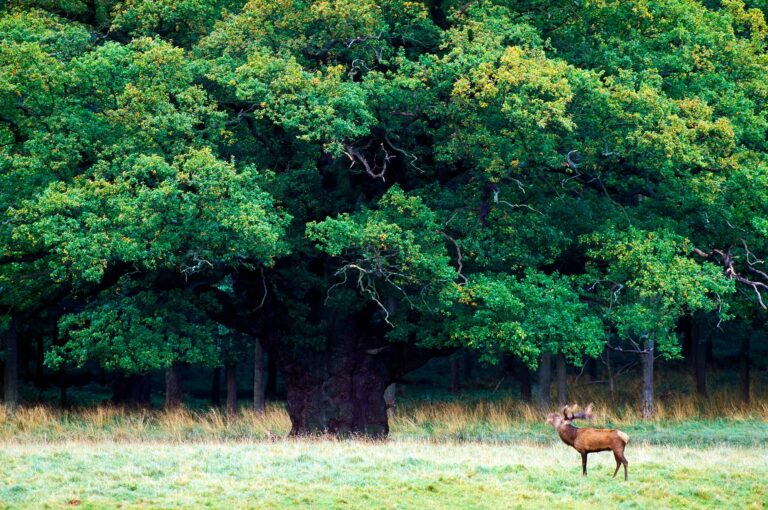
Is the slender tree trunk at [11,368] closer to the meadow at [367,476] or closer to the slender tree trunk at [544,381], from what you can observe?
the meadow at [367,476]

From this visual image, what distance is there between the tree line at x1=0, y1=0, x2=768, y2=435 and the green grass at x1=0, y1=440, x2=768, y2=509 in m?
3.64

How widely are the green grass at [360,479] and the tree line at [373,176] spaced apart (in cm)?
364

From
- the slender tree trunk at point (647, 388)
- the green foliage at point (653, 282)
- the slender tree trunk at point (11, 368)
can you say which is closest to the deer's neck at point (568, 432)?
the green foliage at point (653, 282)

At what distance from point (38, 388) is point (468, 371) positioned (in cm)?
2002

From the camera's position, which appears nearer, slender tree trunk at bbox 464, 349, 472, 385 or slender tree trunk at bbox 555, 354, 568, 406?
slender tree trunk at bbox 555, 354, 568, 406

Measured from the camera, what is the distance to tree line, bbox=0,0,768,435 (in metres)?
20.8

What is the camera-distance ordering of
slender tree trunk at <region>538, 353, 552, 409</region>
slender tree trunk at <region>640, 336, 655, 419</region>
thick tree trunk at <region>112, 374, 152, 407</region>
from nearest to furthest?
slender tree trunk at <region>640, 336, 655, 419</region> < slender tree trunk at <region>538, 353, 552, 409</region> < thick tree trunk at <region>112, 374, 152, 407</region>

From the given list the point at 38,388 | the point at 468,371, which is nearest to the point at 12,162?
the point at 38,388

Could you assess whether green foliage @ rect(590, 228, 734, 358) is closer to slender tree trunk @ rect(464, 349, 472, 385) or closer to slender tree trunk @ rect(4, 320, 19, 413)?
slender tree trunk @ rect(4, 320, 19, 413)

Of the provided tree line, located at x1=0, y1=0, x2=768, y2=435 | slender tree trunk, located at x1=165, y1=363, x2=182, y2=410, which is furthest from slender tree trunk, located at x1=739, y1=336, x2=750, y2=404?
slender tree trunk, located at x1=165, y1=363, x2=182, y2=410

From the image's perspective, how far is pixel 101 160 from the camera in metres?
20.9

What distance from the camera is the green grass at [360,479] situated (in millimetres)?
15539

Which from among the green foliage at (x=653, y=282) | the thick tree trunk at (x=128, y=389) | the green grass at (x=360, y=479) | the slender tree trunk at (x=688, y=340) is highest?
the green foliage at (x=653, y=282)

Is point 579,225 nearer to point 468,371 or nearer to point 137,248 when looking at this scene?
point 137,248
